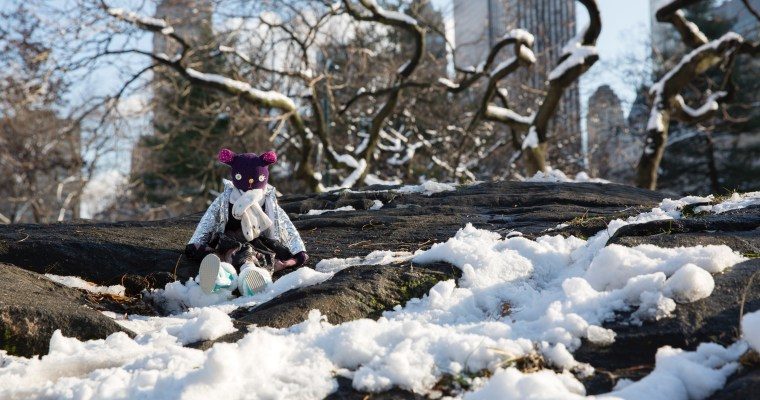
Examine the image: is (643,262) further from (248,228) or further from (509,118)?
(509,118)

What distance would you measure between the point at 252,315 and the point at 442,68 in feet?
55.8

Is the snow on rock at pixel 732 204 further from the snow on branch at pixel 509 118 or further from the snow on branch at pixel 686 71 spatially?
the snow on branch at pixel 509 118

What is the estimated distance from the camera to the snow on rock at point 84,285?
13.2 feet

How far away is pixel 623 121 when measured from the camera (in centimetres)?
2472

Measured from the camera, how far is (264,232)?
4582 millimetres

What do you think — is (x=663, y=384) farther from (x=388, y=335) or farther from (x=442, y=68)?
(x=442, y=68)

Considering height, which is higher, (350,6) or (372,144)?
(350,6)

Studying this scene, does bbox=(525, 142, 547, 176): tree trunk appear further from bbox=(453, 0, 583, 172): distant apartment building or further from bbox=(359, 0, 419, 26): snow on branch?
bbox=(453, 0, 583, 172): distant apartment building

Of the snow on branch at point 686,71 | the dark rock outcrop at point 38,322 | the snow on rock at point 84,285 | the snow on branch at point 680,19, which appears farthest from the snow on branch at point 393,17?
the dark rock outcrop at point 38,322

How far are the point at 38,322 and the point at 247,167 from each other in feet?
6.43

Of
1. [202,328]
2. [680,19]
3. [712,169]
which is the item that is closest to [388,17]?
[680,19]

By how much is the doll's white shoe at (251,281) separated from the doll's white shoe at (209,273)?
A: 0.41ft

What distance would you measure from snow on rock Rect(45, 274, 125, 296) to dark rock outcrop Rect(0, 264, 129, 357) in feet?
2.57

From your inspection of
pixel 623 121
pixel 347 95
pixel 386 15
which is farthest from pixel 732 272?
pixel 623 121
